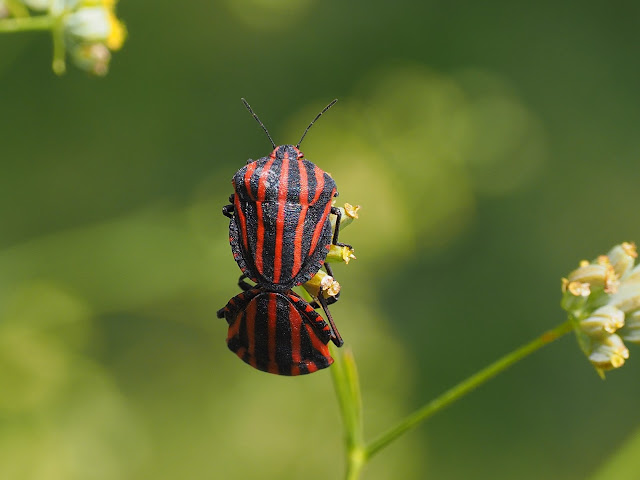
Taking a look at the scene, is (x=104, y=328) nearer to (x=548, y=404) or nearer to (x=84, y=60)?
(x=84, y=60)

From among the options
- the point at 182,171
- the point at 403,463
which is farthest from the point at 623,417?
the point at 182,171

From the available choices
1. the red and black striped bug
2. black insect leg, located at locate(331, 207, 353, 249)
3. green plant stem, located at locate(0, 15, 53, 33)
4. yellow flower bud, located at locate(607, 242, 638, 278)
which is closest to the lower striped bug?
the red and black striped bug

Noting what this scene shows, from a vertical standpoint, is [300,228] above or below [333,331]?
above

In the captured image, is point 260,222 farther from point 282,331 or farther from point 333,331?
point 333,331

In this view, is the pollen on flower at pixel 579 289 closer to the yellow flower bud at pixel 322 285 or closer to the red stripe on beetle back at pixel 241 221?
the yellow flower bud at pixel 322 285

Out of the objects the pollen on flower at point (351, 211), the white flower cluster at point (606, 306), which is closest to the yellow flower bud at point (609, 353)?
the white flower cluster at point (606, 306)

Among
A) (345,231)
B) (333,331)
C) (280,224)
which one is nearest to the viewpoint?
(280,224)

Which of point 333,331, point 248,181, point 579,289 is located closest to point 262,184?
point 248,181
